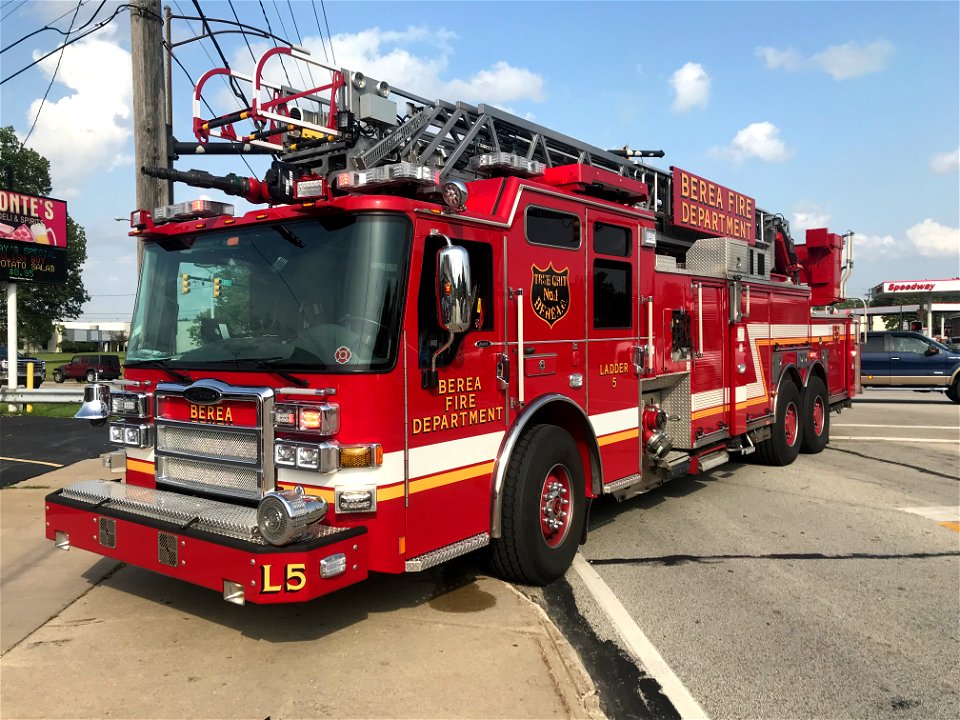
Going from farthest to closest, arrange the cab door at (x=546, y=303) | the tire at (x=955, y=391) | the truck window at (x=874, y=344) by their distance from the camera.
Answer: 1. the truck window at (x=874, y=344)
2. the tire at (x=955, y=391)
3. the cab door at (x=546, y=303)

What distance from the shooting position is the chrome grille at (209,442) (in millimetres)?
3975

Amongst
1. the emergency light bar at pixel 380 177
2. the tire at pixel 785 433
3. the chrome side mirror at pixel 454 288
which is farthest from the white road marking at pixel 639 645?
the tire at pixel 785 433

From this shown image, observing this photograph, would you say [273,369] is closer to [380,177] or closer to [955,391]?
[380,177]

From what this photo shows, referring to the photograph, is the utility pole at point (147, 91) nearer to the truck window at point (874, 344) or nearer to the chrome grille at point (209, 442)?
the chrome grille at point (209, 442)

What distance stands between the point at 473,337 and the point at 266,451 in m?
1.35

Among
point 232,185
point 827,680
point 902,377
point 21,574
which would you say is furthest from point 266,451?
point 902,377

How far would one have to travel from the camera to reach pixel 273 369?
393 cm

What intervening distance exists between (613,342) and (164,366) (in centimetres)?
326

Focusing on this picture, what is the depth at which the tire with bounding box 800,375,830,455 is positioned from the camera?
32.4ft

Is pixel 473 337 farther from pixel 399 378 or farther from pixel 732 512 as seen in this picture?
pixel 732 512

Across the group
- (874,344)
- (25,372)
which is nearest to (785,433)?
(874,344)

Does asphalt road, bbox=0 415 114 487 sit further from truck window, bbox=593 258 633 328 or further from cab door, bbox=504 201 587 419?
truck window, bbox=593 258 633 328

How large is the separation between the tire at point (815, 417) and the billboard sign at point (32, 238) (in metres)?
15.9

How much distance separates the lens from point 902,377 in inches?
747
